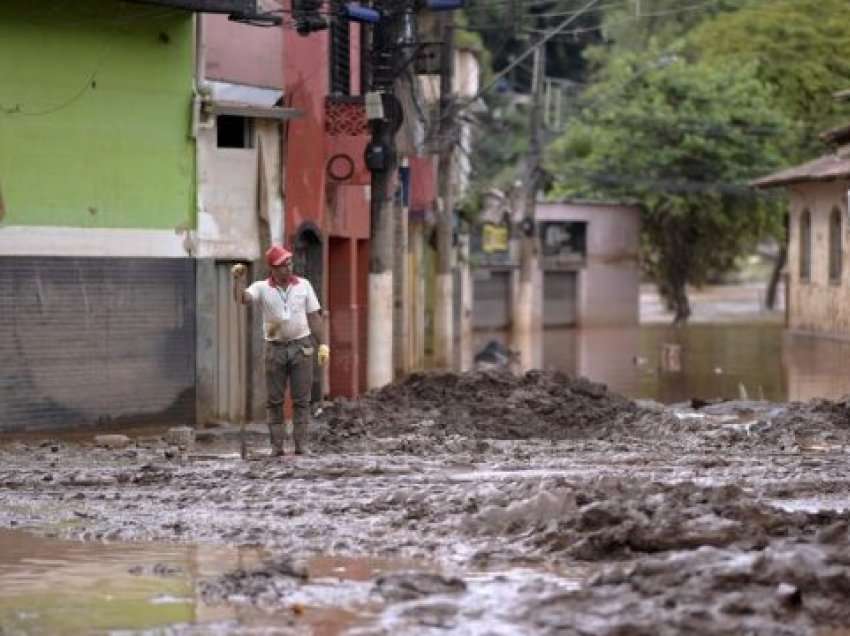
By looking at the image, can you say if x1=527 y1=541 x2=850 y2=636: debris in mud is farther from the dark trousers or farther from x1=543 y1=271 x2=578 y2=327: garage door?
x1=543 y1=271 x2=578 y2=327: garage door

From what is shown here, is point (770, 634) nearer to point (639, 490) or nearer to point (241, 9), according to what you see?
point (639, 490)

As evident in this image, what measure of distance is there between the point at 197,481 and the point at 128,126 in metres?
6.84

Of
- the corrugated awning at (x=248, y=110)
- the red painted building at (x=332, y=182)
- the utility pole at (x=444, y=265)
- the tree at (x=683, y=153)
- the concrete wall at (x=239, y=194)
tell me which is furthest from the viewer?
the tree at (x=683, y=153)

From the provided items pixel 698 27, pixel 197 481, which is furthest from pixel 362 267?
pixel 698 27

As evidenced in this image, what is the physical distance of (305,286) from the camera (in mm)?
17672

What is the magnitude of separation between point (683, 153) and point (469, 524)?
4626 centimetres

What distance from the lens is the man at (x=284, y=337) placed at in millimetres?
17531

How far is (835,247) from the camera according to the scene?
45156 mm

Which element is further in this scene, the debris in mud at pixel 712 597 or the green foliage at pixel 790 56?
the green foliage at pixel 790 56

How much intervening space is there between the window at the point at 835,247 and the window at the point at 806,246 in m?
1.99

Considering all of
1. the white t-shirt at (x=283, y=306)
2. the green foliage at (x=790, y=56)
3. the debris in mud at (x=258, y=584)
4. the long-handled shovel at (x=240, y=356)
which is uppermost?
the green foliage at (x=790, y=56)

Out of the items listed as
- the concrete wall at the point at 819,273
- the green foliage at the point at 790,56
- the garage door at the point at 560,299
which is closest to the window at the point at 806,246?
the concrete wall at the point at 819,273

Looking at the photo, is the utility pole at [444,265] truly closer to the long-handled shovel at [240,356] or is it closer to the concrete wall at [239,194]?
the concrete wall at [239,194]

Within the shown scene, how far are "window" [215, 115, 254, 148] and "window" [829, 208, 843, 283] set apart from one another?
24060mm
